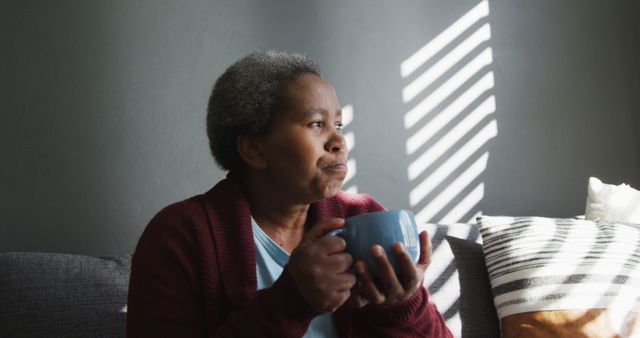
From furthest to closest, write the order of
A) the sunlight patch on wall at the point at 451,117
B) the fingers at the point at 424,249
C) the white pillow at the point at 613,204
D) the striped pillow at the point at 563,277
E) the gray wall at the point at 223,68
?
the sunlight patch on wall at the point at 451,117 < the white pillow at the point at 613,204 < the gray wall at the point at 223,68 < the striped pillow at the point at 563,277 < the fingers at the point at 424,249

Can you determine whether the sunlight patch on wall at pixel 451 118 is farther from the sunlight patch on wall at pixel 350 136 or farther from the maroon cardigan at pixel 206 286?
the maroon cardigan at pixel 206 286

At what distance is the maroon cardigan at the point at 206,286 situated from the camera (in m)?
0.98

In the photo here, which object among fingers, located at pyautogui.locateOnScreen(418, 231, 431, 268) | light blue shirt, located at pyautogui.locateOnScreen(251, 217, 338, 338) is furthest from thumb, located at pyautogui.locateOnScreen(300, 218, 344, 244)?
light blue shirt, located at pyautogui.locateOnScreen(251, 217, 338, 338)

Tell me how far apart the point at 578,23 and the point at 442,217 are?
0.93 m

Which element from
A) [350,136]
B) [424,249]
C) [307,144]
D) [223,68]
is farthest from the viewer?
[350,136]

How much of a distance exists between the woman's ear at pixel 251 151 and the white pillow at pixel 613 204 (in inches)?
49.6

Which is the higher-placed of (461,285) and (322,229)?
(322,229)

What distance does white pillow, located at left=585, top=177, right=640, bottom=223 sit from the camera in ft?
6.32

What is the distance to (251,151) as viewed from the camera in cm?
113

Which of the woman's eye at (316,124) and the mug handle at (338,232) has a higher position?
the woman's eye at (316,124)

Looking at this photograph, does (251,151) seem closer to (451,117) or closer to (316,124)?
(316,124)

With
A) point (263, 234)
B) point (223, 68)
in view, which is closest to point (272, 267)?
point (263, 234)

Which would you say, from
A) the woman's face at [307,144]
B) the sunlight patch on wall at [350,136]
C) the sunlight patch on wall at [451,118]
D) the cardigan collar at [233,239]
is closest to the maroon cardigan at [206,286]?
the cardigan collar at [233,239]

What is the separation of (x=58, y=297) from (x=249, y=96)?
2.05 ft
